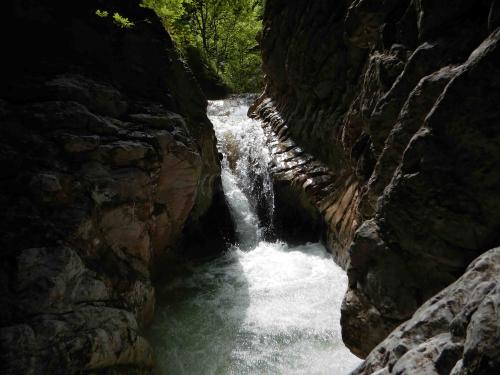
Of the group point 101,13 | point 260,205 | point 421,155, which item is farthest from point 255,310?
point 101,13

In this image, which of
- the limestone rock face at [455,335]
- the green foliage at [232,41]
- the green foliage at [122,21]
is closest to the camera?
the limestone rock face at [455,335]

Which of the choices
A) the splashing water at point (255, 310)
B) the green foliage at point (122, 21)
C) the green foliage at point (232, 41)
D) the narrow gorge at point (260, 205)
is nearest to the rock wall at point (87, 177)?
the narrow gorge at point (260, 205)

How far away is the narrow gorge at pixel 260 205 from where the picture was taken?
367cm

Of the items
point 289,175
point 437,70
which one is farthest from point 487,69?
point 289,175

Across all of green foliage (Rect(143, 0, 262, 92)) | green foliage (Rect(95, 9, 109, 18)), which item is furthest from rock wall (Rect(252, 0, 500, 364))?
green foliage (Rect(143, 0, 262, 92))

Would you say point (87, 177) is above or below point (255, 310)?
above

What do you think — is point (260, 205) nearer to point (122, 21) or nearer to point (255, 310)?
point (255, 310)

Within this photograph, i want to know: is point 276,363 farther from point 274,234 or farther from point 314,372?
point 274,234

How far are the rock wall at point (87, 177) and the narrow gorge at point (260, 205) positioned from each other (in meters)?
0.03

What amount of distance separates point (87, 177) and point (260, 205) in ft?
25.2

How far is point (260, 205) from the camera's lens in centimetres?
1373

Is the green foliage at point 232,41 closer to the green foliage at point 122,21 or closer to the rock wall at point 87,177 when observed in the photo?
the green foliage at point 122,21

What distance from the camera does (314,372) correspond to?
21.7 ft

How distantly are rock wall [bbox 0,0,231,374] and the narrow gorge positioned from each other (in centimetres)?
3
